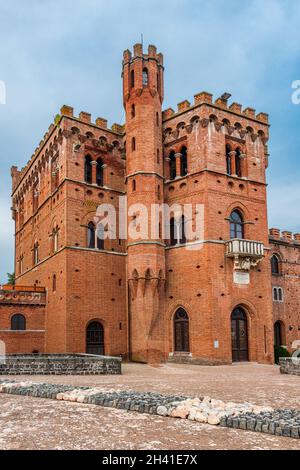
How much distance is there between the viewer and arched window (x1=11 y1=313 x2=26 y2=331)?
29.5 m

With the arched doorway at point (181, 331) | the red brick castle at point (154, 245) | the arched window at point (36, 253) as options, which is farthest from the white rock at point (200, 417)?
the arched window at point (36, 253)

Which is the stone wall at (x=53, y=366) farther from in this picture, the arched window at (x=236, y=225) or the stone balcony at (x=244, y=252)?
the arched window at (x=236, y=225)

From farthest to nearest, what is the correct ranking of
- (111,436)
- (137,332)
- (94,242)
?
(94,242), (137,332), (111,436)

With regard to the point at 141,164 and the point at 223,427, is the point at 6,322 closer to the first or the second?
the point at 141,164

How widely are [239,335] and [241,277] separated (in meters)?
3.30

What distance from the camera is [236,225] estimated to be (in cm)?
2911

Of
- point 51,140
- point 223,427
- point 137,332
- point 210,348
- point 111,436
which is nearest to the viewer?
point 111,436

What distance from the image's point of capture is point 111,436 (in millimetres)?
7582

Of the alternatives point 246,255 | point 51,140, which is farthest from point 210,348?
point 51,140

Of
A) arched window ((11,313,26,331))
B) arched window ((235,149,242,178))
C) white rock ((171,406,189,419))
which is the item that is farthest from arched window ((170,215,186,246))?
white rock ((171,406,189,419))

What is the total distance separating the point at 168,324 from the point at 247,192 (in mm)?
9331

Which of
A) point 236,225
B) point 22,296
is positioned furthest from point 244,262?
point 22,296

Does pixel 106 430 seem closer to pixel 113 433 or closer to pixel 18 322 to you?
pixel 113 433

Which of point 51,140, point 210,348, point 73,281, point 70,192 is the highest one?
point 51,140
